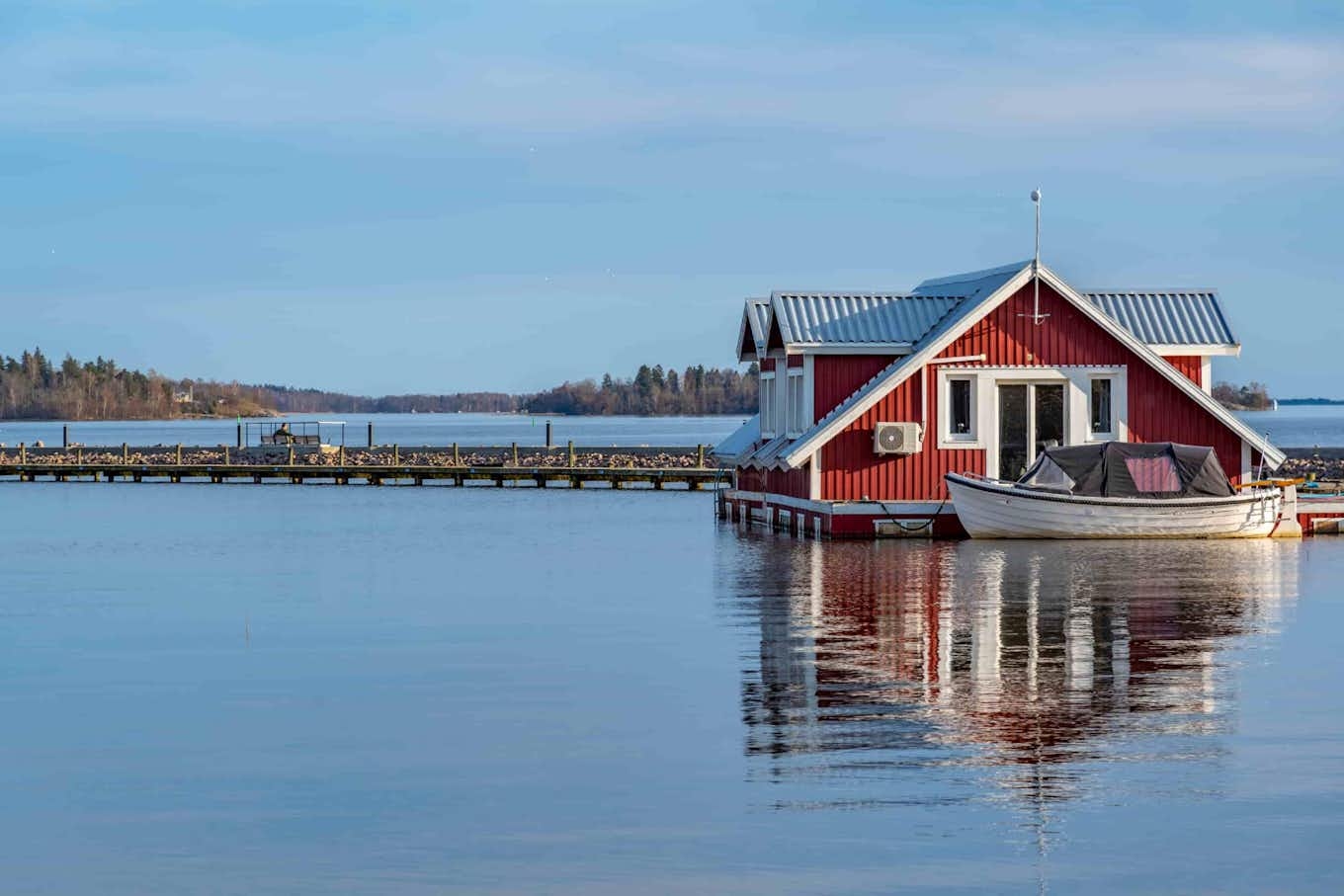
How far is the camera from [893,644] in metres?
21.0

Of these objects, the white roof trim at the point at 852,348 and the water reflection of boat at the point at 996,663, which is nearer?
the water reflection of boat at the point at 996,663

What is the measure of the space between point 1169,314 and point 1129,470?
5.51 m

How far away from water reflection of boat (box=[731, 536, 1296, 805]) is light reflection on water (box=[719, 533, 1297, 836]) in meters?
0.03

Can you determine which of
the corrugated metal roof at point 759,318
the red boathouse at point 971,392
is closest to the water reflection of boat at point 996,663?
the red boathouse at point 971,392

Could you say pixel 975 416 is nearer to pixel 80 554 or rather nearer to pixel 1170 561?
pixel 1170 561

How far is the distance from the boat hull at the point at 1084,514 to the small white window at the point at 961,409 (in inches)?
67.6

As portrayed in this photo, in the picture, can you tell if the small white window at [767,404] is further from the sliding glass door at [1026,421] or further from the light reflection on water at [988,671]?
the light reflection on water at [988,671]

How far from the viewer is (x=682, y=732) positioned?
15531mm

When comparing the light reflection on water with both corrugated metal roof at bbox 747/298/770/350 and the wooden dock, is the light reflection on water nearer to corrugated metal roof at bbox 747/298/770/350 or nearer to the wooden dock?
corrugated metal roof at bbox 747/298/770/350

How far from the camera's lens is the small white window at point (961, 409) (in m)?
39.6

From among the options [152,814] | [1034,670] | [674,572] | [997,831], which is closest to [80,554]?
[674,572]

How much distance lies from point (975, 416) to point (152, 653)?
21744mm

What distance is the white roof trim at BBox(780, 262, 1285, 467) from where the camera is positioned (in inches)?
1528

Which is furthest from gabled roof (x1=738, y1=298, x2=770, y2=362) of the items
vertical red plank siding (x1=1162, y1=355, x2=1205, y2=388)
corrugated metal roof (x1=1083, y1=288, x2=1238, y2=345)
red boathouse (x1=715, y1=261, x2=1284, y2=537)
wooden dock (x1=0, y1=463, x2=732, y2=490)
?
wooden dock (x1=0, y1=463, x2=732, y2=490)
